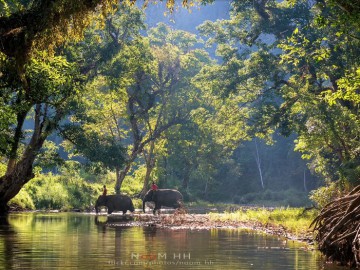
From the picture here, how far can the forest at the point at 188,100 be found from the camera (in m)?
22.2

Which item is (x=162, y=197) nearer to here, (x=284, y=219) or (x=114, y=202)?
(x=114, y=202)

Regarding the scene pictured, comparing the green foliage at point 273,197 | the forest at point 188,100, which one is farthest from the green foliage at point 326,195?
the green foliage at point 273,197

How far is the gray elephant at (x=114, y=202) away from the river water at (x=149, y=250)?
80.2ft

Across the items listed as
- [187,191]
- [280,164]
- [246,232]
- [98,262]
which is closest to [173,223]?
[246,232]

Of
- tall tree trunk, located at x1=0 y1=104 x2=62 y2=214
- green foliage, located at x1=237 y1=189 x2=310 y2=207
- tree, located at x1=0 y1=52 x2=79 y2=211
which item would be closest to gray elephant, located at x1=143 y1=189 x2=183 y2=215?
tree, located at x1=0 y1=52 x2=79 y2=211

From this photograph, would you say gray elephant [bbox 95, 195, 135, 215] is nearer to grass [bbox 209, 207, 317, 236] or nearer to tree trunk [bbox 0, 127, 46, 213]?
tree trunk [bbox 0, 127, 46, 213]

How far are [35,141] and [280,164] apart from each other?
72.8 m

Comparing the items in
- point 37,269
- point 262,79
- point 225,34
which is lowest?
point 37,269

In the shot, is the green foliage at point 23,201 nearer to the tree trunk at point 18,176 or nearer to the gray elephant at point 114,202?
the gray elephant at point 114,202

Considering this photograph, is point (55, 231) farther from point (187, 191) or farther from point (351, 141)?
point (187, 191)

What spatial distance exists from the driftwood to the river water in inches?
19.7

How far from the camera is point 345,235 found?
1850cm

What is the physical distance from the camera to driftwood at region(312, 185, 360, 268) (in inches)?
714

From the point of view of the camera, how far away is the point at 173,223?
124 ft
